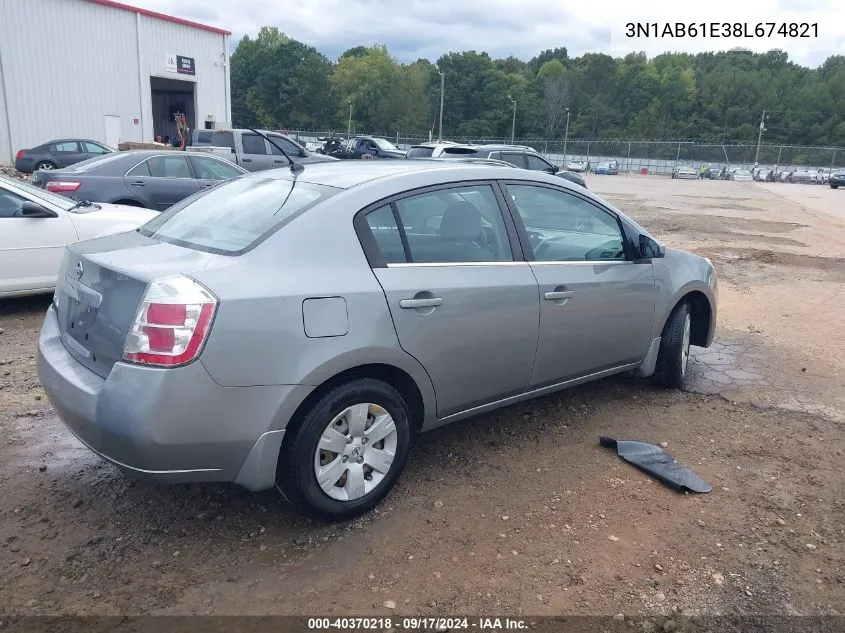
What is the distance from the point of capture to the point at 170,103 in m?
41.0

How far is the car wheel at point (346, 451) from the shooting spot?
2.95 m

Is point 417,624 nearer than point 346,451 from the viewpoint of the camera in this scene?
Yes

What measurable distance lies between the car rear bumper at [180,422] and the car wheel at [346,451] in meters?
0.11

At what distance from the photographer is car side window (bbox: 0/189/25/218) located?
644cm

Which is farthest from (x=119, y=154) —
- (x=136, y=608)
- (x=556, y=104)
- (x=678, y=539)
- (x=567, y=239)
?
(x=556, y=104)

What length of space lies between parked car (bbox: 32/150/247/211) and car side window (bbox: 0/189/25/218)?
2.86 metres

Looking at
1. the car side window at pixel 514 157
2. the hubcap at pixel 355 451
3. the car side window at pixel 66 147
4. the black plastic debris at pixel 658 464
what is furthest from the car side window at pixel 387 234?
the car side window at pixel 66 147

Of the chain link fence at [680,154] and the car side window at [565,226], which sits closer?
the car side window at [565,226]

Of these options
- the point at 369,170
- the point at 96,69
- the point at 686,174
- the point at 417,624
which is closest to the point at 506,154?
the point at 369,170

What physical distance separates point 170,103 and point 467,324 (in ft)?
140

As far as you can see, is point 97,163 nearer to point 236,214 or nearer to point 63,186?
point 63,186

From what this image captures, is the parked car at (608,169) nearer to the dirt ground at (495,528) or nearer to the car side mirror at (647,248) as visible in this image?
the dirt ground at (495,528)

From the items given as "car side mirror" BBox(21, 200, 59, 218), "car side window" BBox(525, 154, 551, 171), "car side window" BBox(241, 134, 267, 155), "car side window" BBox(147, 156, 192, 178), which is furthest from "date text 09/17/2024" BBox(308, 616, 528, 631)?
"car side window" BBox(241, 134, 267, 155)

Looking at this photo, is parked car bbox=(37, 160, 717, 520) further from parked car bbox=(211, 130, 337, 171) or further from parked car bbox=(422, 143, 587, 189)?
parked car bbox=(211, 130, 337, 171)
